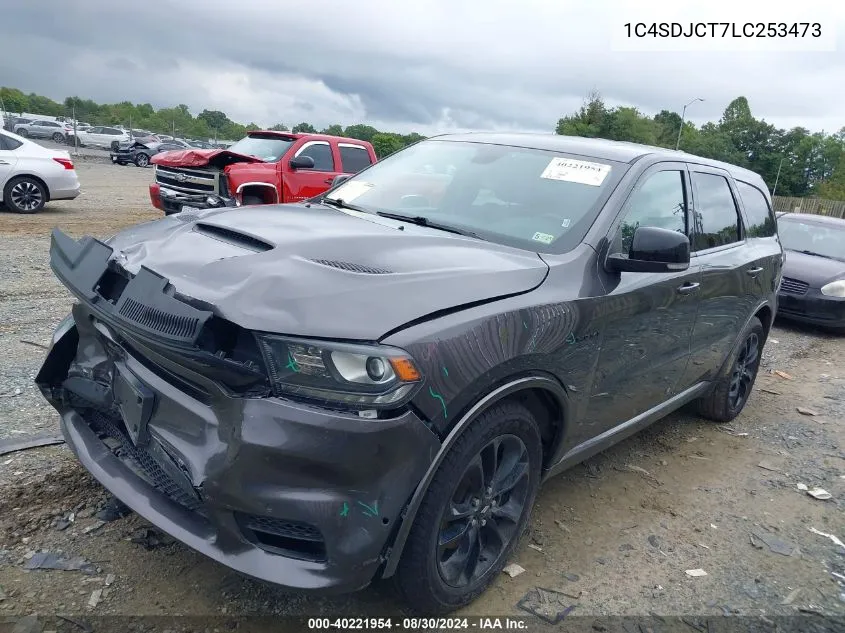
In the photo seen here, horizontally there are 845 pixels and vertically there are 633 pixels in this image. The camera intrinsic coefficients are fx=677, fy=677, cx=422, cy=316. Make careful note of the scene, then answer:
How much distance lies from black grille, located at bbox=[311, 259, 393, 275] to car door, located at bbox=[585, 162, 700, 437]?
106 cm

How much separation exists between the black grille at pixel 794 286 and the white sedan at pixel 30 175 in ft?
38.2

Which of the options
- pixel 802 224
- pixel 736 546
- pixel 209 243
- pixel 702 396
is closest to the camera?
pixel 209 243

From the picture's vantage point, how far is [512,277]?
8.52 ft

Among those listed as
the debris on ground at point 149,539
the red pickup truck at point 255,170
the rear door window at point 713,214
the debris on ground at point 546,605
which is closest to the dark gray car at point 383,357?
the debris on ground at point 546,605

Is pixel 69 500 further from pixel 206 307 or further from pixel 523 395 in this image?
pixel 523 395

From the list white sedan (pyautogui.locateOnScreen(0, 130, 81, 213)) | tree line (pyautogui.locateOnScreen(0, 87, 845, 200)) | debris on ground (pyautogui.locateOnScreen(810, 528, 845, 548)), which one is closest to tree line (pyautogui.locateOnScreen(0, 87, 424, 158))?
tree line (pyautogui.locateOnScreen(0, 87, 845, 200))

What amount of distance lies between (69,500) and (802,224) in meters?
10.4

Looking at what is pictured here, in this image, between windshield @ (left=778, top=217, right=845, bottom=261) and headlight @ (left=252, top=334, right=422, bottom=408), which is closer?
headlight @ (left=252, top=334, right=422, bottom=408)

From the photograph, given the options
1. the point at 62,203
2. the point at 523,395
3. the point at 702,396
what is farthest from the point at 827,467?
the point at 62,203

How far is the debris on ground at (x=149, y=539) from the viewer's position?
2814mm

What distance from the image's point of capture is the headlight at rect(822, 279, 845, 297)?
27.7ft

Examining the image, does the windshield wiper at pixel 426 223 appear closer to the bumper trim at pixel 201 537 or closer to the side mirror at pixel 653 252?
the side mirror at pixel 653 252

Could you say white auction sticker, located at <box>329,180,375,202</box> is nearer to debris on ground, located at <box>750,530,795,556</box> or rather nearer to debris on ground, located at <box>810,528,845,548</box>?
debris on ground, located at <box>750,530,795,556</box>

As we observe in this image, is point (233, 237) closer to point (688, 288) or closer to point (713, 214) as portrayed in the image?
point (688, 288)
